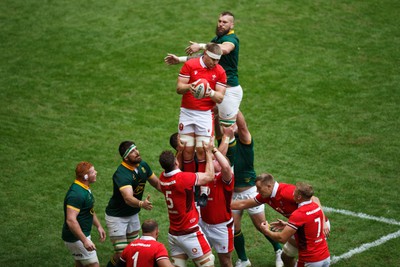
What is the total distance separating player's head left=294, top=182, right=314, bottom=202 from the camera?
35.0ft

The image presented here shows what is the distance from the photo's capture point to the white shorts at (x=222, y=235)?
460 inches

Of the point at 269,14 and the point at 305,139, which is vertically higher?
the point at 269,14

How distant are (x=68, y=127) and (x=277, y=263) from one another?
7579mm

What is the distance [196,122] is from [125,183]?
1.69 metres

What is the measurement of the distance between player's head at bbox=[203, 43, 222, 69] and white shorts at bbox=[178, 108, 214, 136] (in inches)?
35.1

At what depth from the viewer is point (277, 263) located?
1293 cm

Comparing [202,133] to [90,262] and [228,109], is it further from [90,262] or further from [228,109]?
[90,262]

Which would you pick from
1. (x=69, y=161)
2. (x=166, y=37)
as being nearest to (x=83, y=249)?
(x=69, y=161)

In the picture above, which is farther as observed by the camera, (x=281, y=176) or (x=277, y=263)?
(x=281, y=176)

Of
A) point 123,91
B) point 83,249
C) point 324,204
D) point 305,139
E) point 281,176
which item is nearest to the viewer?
point 83,249

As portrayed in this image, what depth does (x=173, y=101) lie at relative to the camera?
19.5 metres

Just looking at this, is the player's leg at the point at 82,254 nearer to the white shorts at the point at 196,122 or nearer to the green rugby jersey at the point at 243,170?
the white shorts at the point at 196,122

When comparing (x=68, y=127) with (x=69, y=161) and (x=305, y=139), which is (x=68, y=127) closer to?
(x=69, y=161)

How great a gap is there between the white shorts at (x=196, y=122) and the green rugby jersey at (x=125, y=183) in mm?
1014
